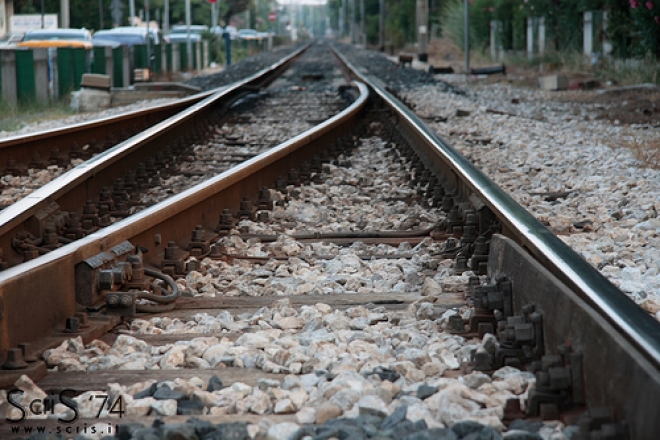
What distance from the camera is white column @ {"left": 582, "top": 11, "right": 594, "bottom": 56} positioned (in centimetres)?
2273

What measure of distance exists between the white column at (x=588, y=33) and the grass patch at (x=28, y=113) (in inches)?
518

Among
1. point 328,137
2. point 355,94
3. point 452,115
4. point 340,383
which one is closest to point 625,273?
point 340,383

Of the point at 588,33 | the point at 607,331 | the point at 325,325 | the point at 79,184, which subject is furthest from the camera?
the point at 588,33

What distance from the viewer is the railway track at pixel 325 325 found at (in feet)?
7.68

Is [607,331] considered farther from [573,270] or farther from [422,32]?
[422,32]

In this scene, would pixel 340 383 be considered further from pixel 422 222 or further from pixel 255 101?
pixel 255 101

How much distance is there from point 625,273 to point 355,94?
9998 mm

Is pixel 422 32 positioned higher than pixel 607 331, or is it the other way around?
pixel 422 32

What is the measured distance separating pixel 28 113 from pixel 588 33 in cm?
1450

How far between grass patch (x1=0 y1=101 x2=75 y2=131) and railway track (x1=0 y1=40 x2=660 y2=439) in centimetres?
768

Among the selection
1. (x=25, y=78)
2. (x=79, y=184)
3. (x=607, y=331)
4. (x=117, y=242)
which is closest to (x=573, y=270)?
(x=607, y=331)

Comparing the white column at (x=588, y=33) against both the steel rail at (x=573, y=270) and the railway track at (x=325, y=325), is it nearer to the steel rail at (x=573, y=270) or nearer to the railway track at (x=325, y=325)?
the railway track at (x=325, y=325)

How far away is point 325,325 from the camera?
Answer: 3.31 m

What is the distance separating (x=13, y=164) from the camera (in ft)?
23.2
